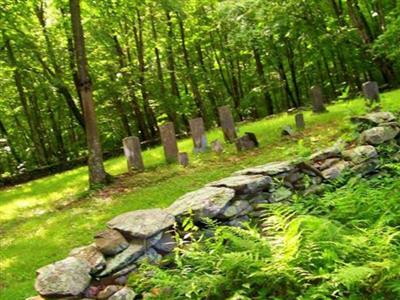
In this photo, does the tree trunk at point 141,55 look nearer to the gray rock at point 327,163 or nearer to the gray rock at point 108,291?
the gray rock at point 327,163

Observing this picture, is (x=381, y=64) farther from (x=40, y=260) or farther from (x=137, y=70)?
(x=40, y=260)

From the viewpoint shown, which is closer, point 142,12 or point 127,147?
point 127,147

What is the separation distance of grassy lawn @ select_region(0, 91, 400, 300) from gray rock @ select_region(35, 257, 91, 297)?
1725 millimetres

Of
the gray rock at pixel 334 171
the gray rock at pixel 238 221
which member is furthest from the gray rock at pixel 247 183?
the gray rock at pixel 334 171

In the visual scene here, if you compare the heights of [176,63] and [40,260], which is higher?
[176,63]

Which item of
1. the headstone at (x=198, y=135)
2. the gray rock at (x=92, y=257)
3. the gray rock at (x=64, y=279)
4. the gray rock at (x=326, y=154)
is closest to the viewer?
the gray rock at (x=64, y=279)

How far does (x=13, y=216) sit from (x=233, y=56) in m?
22.5

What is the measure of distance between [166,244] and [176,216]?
0.48 m

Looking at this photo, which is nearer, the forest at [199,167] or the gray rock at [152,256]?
the forest at [199,167]

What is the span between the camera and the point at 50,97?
2733cm

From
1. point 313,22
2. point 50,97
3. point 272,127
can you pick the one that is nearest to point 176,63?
point 50,97

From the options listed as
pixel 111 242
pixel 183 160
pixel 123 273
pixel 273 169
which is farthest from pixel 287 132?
pixel 123 273

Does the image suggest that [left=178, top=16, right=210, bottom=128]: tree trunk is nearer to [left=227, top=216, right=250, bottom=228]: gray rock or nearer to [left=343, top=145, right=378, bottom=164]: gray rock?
[left=343, top=145, right=378, bottom=164]: gray rock

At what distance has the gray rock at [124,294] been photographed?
5.40 meters
